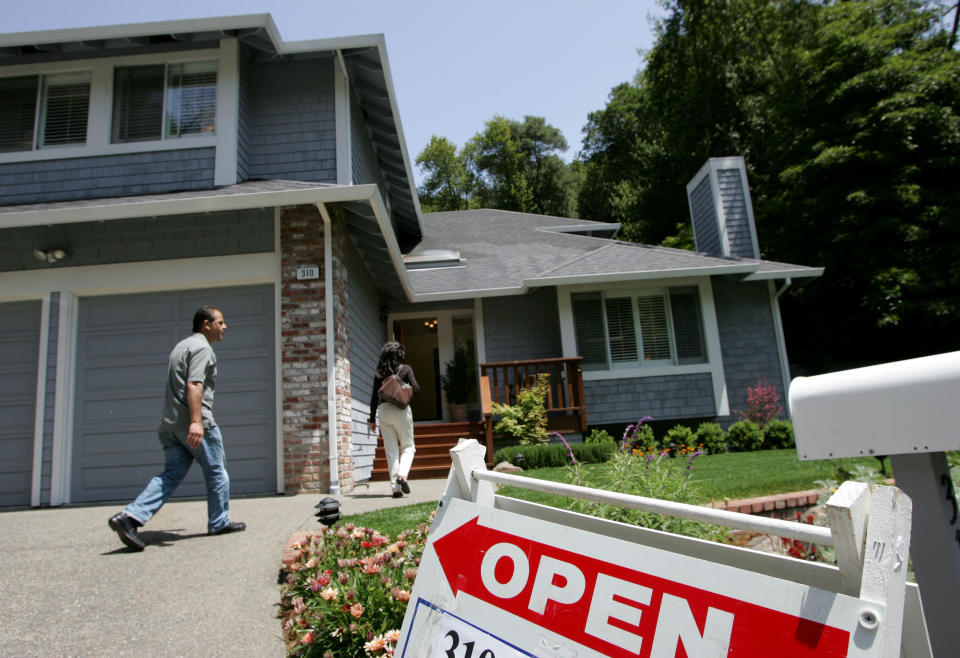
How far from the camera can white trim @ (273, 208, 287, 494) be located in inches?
257

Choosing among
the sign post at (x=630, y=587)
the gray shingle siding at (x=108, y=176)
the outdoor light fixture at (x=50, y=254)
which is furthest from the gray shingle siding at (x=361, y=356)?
the sign post at (x=630, y=587)

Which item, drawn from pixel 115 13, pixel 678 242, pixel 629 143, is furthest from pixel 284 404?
pixel 629 143

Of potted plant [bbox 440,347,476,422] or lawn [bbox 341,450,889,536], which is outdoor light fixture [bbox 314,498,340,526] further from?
potted plant [bbox 440,347,476,422]

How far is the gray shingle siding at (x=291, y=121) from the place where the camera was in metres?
8.10

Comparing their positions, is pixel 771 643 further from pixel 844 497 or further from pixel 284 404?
pixel 284 404

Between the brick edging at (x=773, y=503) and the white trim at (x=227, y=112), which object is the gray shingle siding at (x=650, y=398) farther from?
the white trim at (x=227, y=112)

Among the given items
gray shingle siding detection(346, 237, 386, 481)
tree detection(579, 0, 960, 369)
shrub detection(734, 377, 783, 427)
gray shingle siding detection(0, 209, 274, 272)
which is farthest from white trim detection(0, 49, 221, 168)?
tree detection(579, 0, 960, 369)

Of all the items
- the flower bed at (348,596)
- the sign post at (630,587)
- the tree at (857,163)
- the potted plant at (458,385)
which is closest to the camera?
the sign post at (630,587)

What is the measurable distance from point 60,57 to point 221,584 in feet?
26.3

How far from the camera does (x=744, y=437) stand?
973cm

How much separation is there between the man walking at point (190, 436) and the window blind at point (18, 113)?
6061 millimetres

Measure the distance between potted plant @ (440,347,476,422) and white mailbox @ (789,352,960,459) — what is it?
36.1 feet

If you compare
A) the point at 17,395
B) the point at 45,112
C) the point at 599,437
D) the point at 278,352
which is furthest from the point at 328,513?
the point at 45,112

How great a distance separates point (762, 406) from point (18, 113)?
12.5 m
